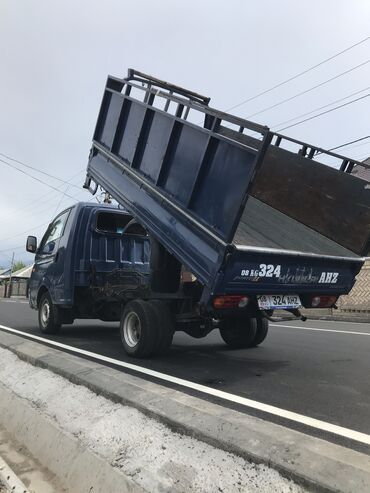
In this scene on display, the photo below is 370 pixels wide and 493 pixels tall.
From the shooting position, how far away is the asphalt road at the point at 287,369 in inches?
177

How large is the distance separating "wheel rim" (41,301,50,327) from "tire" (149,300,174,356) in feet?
11.3

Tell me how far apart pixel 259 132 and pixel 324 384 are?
109 inches

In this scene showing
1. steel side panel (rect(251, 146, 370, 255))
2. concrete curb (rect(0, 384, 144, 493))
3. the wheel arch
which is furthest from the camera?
the wheel arch

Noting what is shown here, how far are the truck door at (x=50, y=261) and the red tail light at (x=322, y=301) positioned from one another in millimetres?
4287

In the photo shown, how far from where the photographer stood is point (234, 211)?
16.8 feet

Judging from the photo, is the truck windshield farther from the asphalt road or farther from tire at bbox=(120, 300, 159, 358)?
tire at bbox=(120, 300, 159, 358)

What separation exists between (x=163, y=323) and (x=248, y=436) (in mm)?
3627

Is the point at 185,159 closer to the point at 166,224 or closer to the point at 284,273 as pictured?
the point at 166,224

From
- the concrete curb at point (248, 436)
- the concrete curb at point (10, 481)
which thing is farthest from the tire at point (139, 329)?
the concrete curb at point (10, 481)

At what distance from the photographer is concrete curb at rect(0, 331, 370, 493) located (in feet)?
7.64

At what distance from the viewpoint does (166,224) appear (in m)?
6.15

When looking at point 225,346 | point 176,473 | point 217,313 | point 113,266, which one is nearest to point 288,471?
point 176,473

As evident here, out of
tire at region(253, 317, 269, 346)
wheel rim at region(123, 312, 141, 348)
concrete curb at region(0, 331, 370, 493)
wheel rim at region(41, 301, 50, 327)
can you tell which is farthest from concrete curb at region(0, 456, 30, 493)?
wheel rim at region(41, 301, 50, 327)

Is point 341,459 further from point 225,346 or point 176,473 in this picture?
point 225,346
